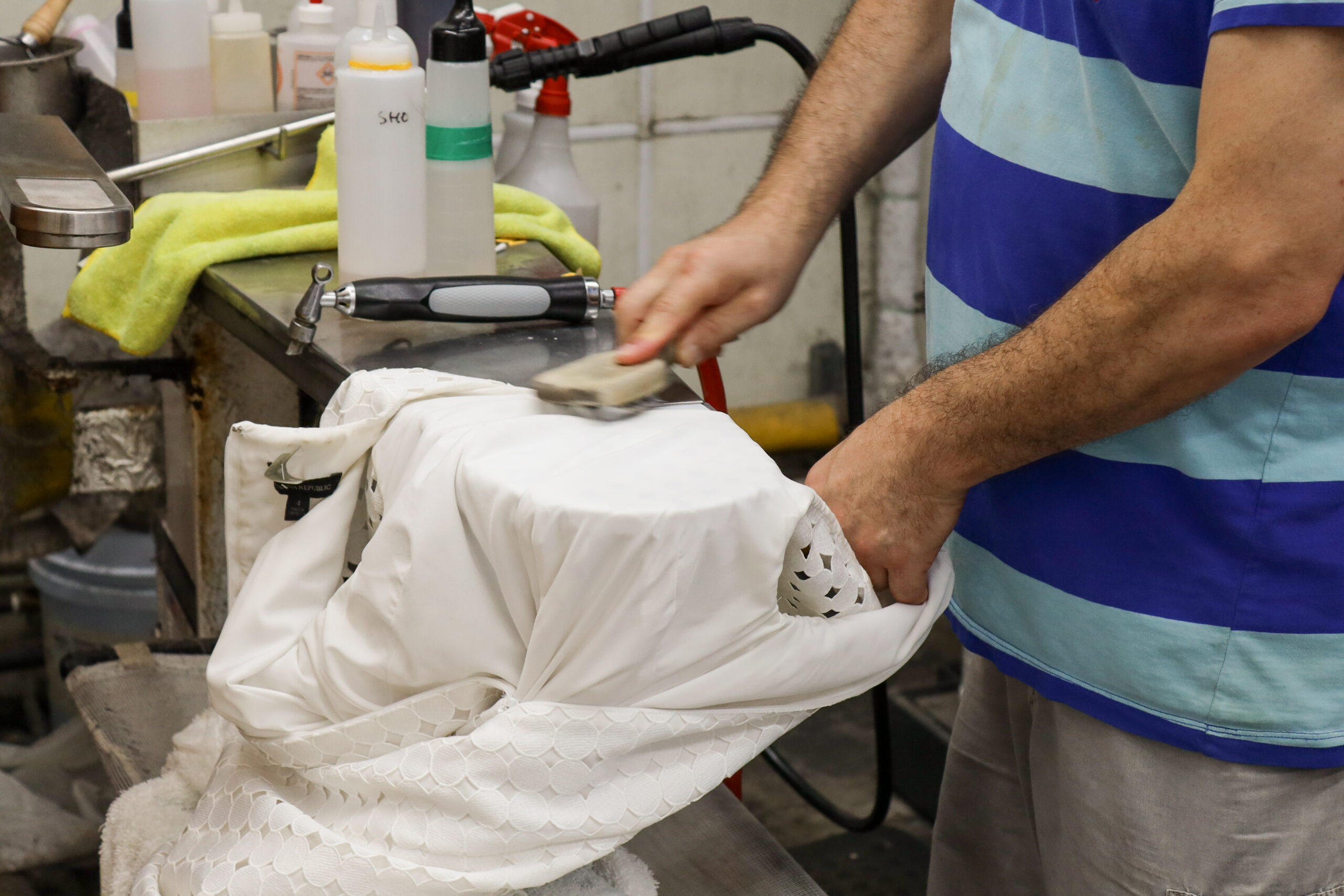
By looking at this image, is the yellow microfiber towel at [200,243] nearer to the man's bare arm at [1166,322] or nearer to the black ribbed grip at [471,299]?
the black ribbed grip at [471,299]

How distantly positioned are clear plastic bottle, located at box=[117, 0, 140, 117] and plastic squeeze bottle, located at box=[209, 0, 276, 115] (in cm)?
11

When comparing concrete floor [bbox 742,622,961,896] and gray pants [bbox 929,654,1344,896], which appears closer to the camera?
gray pants [bbox 929,654,1344,896]

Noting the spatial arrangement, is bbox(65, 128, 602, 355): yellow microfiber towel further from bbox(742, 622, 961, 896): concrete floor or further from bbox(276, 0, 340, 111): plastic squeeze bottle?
bbox(742, 622, 961, 896): concrete floor

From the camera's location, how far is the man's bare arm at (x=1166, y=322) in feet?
2.08

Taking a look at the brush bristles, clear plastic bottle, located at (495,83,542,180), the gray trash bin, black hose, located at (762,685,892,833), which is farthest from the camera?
the gray trash bin

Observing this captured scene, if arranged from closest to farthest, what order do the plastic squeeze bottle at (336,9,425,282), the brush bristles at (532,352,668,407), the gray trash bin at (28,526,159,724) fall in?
the brush bristles at (532,352,668,407)
the plastic squeeze bottle at (336,9,425,282)
the gray trash bin at (28,526,159,724)

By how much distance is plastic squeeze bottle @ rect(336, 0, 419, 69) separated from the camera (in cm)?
107

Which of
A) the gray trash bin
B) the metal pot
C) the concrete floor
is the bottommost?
the concrete floor

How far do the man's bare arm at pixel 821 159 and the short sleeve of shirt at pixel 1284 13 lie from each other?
1.35 feet

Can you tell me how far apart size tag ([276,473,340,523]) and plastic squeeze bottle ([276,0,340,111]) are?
0.75 m

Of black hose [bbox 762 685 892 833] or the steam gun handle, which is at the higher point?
the steam gun handle

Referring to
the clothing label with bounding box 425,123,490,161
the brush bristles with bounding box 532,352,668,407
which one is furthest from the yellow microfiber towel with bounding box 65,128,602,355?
the brush bristles with bounding box 532,352,668,407

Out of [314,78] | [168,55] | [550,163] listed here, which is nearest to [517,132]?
[550,163]

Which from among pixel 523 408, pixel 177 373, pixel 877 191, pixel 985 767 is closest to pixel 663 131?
pixel 877 191
